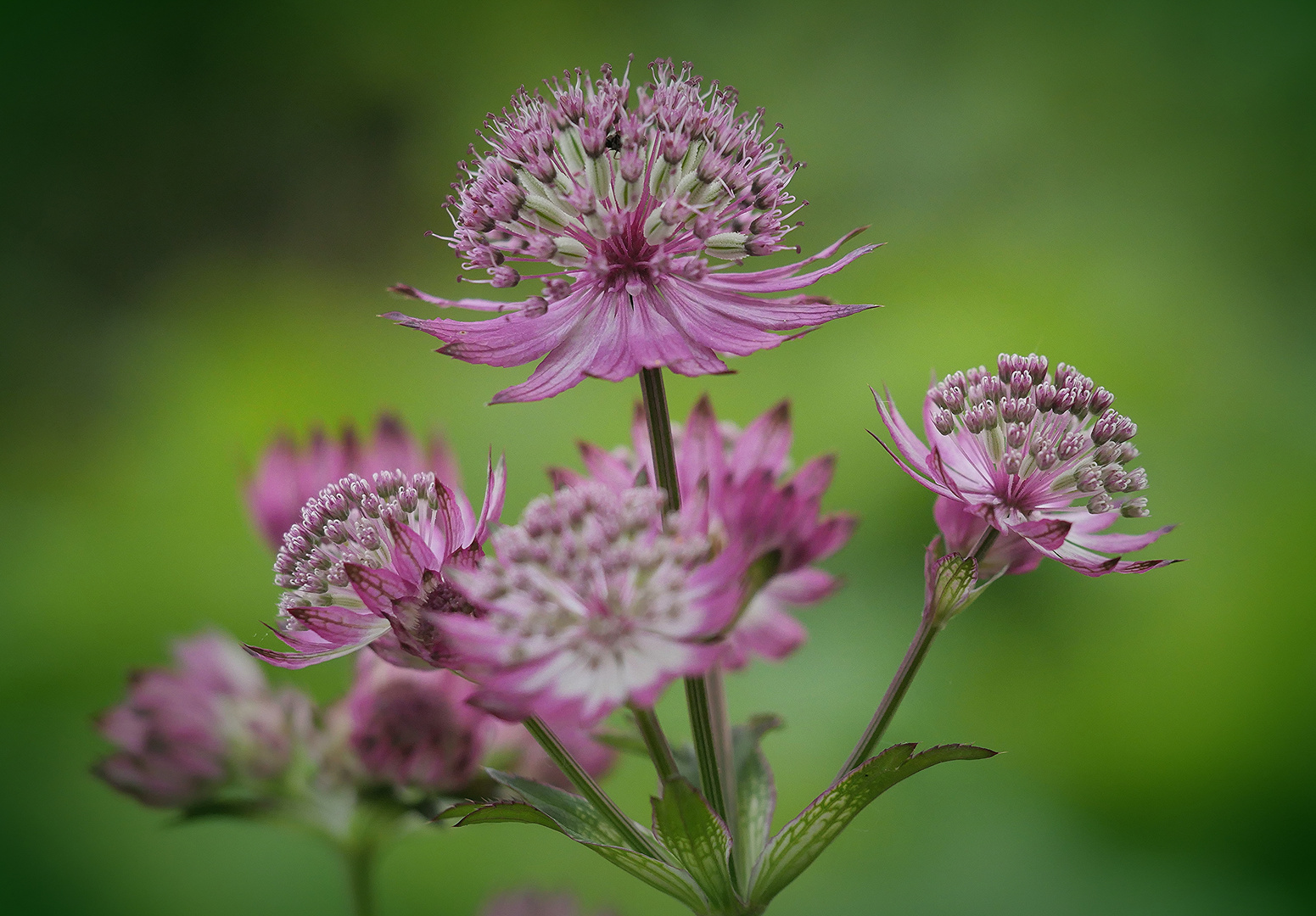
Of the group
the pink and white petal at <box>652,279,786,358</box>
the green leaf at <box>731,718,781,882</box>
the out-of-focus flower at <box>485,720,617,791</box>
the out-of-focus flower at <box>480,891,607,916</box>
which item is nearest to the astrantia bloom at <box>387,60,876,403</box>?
the pink and white petal at <box>652,279,786,358</box>

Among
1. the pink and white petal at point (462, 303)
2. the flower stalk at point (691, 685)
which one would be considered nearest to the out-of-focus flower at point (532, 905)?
the flower stalk at point (691, 685)

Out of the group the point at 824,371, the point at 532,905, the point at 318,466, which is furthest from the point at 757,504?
the point at 824,371

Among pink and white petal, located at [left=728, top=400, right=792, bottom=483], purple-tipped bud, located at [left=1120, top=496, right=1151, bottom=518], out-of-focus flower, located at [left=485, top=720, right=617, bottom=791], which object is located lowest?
out-of-focus flower, located at [left=485, top=720, right=617, bottom=791]

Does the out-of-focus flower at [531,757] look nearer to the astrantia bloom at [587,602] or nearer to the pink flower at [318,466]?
the pink flower at [318,466]

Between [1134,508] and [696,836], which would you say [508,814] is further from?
[1134,508]

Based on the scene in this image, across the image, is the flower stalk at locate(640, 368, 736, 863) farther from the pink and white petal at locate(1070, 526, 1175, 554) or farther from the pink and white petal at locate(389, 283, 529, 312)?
the pink and white petal at locate(1070, 526, 1175, 554)
